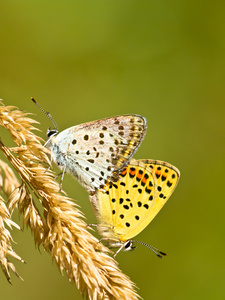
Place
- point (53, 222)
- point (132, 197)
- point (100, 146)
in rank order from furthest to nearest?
point (132, 197), point (100, 146), point (53, 222)

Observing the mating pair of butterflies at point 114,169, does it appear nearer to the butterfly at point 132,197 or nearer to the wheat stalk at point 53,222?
the butterfly at point 132,197

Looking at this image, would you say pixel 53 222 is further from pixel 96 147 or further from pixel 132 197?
pixel 132 197

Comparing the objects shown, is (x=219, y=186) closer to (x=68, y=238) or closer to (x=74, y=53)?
(x=74, y=53)

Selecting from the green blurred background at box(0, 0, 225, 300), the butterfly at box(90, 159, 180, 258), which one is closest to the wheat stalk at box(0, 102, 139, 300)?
the butterfly at box(90, 159, 180, 258)

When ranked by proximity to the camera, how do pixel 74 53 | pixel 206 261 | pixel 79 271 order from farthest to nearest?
pixel 74 53
pixel 206 261
pixel 79 271

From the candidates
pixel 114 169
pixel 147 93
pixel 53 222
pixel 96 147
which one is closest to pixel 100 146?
pixel 96 147

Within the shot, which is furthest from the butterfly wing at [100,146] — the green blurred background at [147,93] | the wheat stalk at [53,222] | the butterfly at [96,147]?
the green blurred background at [147,93]

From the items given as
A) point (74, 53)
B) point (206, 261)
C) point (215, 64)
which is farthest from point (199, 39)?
point (206, 261)
